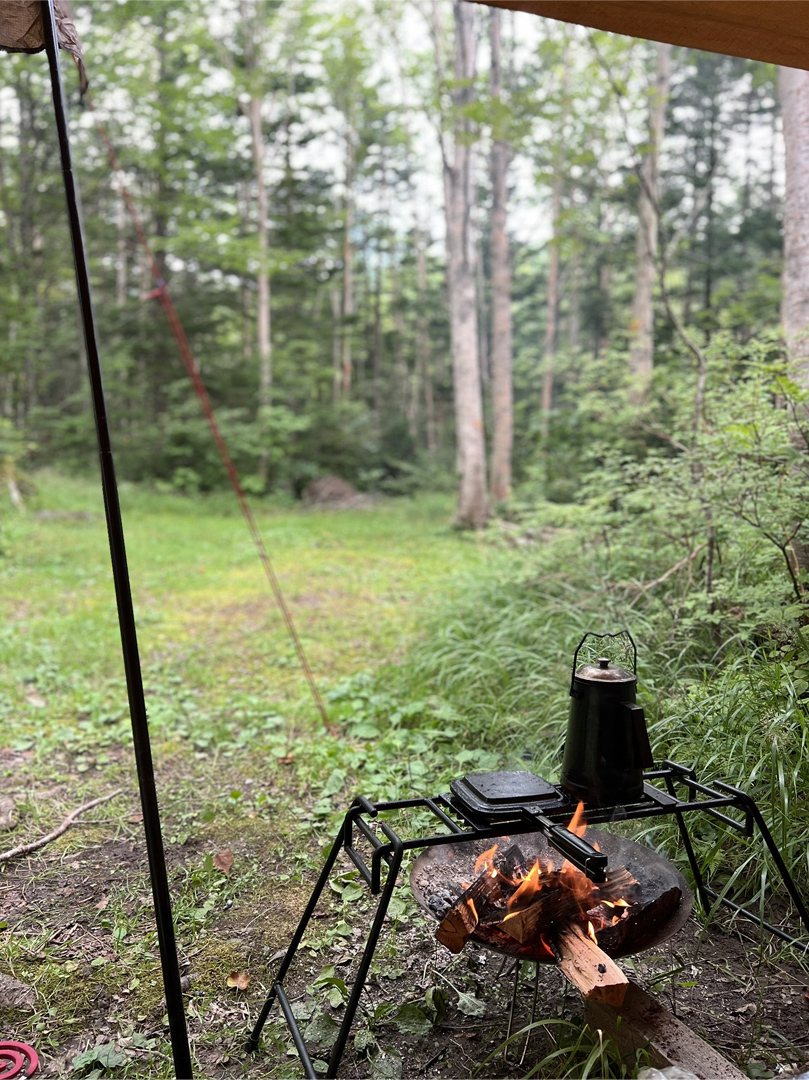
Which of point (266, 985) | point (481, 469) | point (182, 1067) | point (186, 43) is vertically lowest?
point (266, 985)

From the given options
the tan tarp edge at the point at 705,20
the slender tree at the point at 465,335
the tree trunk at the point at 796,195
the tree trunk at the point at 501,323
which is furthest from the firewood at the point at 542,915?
the tree trunk at the point at 501,323

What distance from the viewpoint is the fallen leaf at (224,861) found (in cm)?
257

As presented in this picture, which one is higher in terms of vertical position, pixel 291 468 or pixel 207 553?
pixel 291 468

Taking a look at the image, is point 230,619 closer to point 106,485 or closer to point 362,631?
point 362,631

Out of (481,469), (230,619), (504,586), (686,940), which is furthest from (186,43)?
(686,940)

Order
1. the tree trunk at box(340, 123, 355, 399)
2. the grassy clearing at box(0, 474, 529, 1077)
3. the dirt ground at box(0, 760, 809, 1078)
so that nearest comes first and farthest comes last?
1. the dirt ground at box(0, 760, 809, 1078)
2. the grassy clearing at box(0, 474, 529, 1077)
3. the tree trunk at box(340, 123, 355, 399)

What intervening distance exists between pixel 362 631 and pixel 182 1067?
406 centimetres

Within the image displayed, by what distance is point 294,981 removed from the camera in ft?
6.61

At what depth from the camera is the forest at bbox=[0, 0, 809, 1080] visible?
2.04 m

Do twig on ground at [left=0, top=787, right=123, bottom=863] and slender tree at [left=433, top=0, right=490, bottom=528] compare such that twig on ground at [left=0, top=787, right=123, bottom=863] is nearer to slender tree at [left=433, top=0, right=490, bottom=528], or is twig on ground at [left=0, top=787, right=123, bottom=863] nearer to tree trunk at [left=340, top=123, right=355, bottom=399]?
slender tree at [left=433, top=0, right=490, bottom=528]

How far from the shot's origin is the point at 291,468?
1396 centimetres

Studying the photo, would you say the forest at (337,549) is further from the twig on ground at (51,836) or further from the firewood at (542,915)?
the firewood at (542,915)

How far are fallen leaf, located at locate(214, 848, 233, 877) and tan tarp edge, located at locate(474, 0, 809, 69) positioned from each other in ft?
8.77

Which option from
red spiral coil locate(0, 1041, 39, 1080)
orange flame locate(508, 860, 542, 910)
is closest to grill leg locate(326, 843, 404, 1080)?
orange flame locate(508, 860, 542, 910)
